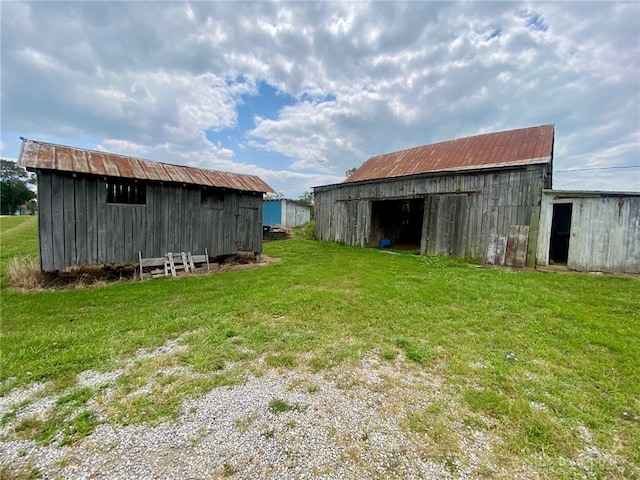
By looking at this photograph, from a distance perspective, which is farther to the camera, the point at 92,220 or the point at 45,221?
the point at 92,220

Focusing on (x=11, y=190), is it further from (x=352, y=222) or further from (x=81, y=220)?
(x=352, y=222)

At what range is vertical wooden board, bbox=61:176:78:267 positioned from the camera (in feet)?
22.9

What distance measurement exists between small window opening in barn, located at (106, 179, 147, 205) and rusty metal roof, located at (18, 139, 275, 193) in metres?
0.40

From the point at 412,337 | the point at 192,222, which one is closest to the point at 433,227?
the point at 412,337

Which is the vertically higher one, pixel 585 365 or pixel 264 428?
pixel 585 365

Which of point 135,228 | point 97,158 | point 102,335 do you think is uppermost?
point 97,158

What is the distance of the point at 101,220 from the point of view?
298 inches

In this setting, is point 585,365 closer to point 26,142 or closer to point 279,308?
point 279,308

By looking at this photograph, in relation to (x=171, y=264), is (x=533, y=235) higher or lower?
higher

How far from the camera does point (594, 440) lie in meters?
2.19

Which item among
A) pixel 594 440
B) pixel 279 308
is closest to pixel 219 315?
pixel 279 308

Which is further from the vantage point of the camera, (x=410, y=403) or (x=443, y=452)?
(x=410, y=403)

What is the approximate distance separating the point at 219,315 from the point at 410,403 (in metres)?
3.55

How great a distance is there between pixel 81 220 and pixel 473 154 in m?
14.8
